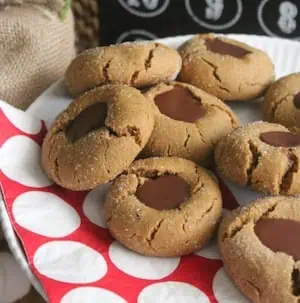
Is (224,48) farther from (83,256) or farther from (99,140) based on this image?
(83,256)

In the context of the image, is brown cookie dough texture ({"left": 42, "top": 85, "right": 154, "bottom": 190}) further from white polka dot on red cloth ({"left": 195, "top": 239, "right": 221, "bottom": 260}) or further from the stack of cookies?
white polka dot on red cloth ({"left": 195, "top": 239, "right": 221, "bottom": 260})

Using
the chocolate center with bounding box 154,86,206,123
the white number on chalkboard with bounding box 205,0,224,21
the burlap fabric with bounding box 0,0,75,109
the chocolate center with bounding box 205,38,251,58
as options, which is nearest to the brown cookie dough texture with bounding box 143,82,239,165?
the chocolate center with bounding box 154,86,206,123

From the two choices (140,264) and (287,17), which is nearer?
(140,264)

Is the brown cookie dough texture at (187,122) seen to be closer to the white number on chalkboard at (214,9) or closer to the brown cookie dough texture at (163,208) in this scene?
the brown cookie dough texture at (163,208)

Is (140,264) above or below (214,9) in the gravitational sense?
below

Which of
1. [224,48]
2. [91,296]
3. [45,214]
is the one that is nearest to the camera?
[91,296]

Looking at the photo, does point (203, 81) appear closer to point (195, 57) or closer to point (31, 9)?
point (195, 57)

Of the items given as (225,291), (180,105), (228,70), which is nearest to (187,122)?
(180,105)
